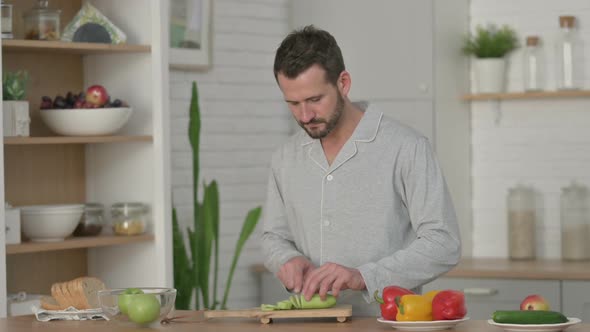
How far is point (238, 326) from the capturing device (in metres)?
3.11

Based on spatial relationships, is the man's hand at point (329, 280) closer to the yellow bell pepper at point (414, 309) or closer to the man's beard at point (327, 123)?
the yellow bell pepper at point (414, 309)

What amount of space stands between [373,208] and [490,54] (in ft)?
7.98

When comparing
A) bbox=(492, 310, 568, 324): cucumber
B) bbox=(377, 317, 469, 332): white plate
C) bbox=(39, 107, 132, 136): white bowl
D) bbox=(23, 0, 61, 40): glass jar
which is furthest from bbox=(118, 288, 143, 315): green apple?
bbox=(23, 0, 61, 40): glass jar

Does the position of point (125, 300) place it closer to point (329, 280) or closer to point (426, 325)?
point (329, 280)

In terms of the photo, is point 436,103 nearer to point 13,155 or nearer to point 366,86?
point 366,86

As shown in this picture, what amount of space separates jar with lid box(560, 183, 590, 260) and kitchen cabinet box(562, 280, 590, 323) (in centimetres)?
51

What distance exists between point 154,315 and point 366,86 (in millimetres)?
2795

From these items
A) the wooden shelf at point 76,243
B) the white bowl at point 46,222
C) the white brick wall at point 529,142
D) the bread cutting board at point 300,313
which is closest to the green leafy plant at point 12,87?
the white bowl at point 46,222

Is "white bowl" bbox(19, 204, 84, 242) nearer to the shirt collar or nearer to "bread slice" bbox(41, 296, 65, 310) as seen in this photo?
"bread slice" bbox(41, 296, 65, 310)

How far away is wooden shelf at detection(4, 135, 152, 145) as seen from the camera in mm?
4422

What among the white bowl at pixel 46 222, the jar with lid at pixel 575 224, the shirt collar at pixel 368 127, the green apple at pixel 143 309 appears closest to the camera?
the green apple at pixel 143 309

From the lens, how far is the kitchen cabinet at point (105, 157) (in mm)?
4824

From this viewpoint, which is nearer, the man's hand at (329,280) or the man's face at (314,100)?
the man's hand at (329,280)

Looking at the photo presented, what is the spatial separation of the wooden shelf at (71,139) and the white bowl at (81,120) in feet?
0.13
